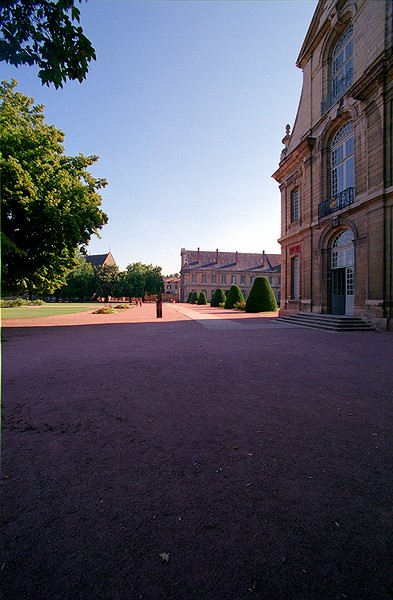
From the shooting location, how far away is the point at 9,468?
266 centimetres

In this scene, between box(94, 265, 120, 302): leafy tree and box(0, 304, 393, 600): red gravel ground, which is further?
box(94, 265, 120, 302): leafy tree

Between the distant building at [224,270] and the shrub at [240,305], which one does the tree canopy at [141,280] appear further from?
the shrub at [240,305]

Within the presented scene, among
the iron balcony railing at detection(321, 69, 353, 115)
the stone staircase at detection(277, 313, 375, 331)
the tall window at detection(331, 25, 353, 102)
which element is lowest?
the stone staircase at detection(277, 313, 375, 331)

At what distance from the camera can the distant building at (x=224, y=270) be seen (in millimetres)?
72000

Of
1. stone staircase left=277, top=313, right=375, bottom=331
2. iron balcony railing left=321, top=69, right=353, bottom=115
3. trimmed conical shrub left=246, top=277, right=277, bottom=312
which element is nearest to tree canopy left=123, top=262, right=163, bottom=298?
trimmed conical shrub left=246, top=277, right=277, bottom=312

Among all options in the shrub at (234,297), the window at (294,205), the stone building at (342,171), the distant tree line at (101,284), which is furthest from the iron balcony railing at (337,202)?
the distant tree line at (101,284)

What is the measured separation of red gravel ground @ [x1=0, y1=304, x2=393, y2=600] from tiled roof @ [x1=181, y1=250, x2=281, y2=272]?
68.9 m

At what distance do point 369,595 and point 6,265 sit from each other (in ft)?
52.1

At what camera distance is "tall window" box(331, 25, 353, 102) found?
54.1 ft

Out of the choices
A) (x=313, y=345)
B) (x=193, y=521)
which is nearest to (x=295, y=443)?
(x=193, y=521)

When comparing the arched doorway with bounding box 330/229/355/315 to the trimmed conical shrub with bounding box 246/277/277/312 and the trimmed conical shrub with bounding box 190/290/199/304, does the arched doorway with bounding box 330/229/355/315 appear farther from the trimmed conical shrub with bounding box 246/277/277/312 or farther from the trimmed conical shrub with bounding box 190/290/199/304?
the trimmed conical shrub with bounding box 190/290/199/304

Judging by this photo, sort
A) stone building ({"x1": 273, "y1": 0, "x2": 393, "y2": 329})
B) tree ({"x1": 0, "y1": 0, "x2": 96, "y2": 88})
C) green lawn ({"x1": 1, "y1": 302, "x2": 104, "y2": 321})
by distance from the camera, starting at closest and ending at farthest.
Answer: tree ({"x1": 0, "y1": 0, "x2": 96, "y2": 88}) < stone building ({"x1": 273, "y1": 0, "x2": 393, "y2": 329}) < green lawn ({"x1": 1, "y1": 302, "x2": 104, "y2": 321})

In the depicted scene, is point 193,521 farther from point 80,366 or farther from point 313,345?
point 313,345

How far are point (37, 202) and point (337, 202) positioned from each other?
15.5 metres
